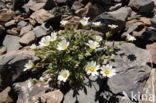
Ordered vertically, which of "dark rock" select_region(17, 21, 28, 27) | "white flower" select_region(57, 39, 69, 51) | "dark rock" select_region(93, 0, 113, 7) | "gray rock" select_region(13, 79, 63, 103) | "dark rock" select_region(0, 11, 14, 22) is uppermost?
A: "white flower" select_region(57, 39, 69, 51)

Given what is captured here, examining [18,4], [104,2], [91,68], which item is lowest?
[18,4]

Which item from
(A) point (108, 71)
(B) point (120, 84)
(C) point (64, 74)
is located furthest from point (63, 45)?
(B) point (120, 84)

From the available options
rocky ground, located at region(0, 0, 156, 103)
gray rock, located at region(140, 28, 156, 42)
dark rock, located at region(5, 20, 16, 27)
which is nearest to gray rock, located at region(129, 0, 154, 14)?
rocky ground, located at region(0, 0, 156, 103)

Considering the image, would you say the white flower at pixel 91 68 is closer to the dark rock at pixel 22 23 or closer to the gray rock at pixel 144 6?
the gray rock at pixel 144 6

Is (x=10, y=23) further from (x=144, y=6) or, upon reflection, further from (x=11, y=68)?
(x=144, y=6)

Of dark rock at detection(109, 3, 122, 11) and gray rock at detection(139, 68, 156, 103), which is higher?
dark rock at detection(109, 3, 122, 11)

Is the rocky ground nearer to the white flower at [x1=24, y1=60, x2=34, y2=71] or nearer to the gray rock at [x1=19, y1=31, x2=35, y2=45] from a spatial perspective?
the gray rock at [x1=19, y1=31, x2=35, y2=45]

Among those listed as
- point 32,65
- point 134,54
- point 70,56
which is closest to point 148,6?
point 134,54
